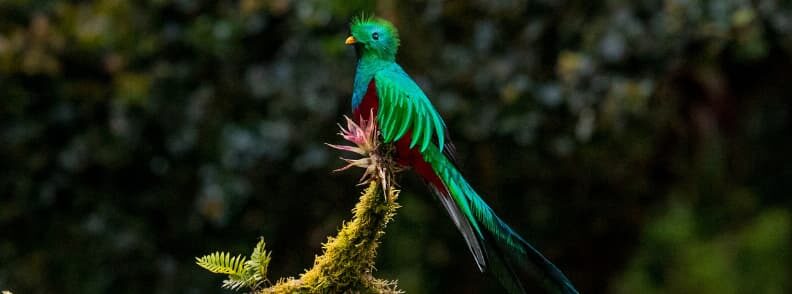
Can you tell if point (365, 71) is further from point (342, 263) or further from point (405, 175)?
point (405, 175)

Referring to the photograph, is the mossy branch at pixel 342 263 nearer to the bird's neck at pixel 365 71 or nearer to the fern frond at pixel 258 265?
the fern frond at pixel 258 265

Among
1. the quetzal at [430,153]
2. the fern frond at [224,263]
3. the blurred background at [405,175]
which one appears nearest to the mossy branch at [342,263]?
the fern frond at [224,263]

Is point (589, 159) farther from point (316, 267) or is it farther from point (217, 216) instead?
point (316, 267)

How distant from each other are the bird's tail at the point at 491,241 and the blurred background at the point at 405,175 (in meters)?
1.61

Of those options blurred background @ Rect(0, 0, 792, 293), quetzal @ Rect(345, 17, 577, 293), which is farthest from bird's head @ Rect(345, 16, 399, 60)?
blurred background @ Rect(0, 0, 792, 293)

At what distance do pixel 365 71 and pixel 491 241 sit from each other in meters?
0.71

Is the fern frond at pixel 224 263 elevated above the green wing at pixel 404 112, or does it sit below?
below

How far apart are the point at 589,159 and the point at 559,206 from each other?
47 centimetres

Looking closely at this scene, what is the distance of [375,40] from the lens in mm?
2537

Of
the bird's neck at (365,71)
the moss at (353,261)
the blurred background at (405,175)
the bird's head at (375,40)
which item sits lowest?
the moss at (353,261)

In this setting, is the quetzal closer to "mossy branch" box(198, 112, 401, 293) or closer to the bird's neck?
the bird's neck

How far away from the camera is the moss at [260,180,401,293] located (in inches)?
59.1

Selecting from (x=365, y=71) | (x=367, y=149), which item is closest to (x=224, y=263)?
(x=367, y=149)

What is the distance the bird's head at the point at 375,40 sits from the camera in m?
2.54
